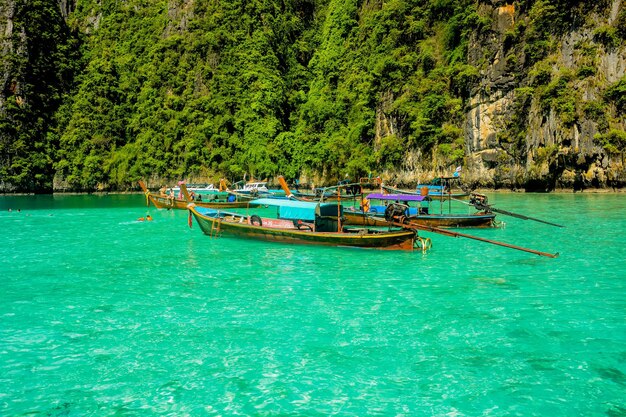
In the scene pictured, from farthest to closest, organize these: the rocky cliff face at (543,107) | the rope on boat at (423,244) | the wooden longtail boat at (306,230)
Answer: the rocky cliff face at (543,107) < the rope on boat at (423,244) < the wooden longtail boat at (306,230)

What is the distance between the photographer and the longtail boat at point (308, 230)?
20625 millimetres

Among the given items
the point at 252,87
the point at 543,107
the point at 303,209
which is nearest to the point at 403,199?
the point at 303,209

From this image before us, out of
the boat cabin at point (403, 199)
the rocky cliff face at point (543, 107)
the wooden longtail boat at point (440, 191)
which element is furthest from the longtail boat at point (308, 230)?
the rocky cliff face at point (543, 107)

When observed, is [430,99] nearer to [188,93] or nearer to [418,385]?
[188,93]

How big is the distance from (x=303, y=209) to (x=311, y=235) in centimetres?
221

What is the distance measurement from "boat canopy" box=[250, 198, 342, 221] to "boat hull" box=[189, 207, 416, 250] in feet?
2.48

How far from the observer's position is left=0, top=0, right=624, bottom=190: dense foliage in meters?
66.2

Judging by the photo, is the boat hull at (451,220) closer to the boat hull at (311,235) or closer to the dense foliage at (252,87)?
the boat hull at (311,235)

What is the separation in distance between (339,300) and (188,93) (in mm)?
96449

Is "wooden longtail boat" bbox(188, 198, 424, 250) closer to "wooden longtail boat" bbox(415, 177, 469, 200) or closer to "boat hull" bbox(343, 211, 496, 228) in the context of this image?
"boat hull" bbox(343, 211, 496, 228)

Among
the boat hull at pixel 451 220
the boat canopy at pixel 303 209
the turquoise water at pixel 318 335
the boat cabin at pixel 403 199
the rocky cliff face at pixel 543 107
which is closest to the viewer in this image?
the turquoise water at pixel 318 335

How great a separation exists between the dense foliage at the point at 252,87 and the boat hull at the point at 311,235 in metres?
43.4

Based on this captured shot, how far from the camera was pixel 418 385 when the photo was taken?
7910mm

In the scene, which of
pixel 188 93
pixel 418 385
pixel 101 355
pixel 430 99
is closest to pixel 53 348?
pixel 101 355
